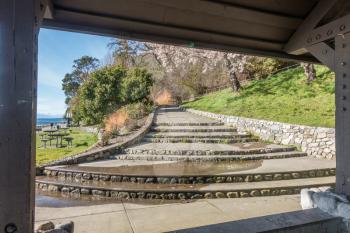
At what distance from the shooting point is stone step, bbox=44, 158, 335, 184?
6668 mm

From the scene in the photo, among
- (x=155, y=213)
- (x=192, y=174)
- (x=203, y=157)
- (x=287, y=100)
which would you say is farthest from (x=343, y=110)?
(x=287, y=100)

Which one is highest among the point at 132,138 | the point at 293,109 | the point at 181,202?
the point at 293,109

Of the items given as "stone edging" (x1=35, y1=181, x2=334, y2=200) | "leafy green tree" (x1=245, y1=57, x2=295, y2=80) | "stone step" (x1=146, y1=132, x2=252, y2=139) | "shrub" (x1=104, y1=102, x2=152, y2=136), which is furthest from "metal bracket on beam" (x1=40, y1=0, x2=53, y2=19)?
"leafy green tree" (x1=245, y1=57, x2=295, y2=80)

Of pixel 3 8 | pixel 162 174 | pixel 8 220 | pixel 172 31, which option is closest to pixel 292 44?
pixel 172 31

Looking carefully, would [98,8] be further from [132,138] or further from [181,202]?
[132,138]

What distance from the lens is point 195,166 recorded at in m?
7.88

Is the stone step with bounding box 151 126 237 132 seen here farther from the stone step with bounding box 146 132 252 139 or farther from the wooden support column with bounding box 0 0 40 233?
the wooden support column with bounding box 0 0 40 233

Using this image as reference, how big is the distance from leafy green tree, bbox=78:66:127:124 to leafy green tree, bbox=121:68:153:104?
17.7 inches

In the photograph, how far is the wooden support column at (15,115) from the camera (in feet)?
5.47

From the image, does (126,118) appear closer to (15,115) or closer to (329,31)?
(329,31)

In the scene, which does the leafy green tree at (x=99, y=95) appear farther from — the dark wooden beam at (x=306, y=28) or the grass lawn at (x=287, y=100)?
the dark wooden beam at (x=306, y=28)

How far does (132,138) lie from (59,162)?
3069mm

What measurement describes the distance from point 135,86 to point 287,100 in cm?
841

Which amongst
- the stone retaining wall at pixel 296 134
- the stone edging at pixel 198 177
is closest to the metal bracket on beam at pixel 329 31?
the stone edging at pixel 198 177
